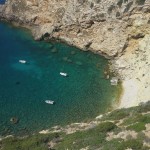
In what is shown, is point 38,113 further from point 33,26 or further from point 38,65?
point 33,26

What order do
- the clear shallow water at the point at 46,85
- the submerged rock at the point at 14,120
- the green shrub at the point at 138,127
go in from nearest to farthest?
the green shrub at the point at 138,127, the submerged rock at the point at 14,120, the clear shallow water at the point at 46,85

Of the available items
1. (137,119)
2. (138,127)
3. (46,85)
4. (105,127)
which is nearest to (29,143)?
(105,127)

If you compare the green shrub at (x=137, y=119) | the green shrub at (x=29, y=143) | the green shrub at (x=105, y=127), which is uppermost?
the green shrub at (x=137, y=119)

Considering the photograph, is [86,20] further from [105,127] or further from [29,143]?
[29,143]

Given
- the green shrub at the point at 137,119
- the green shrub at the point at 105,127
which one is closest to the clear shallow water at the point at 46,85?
the green shrub at the point at 137,119

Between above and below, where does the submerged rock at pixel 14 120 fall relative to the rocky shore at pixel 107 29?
below

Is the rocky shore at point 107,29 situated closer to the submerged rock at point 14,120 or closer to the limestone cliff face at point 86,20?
the limestone cliff face at point 86,20

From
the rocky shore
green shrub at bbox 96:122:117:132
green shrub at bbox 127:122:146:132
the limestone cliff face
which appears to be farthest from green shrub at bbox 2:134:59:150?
the limestone cliff face

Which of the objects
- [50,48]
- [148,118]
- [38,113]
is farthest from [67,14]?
[148,118]
